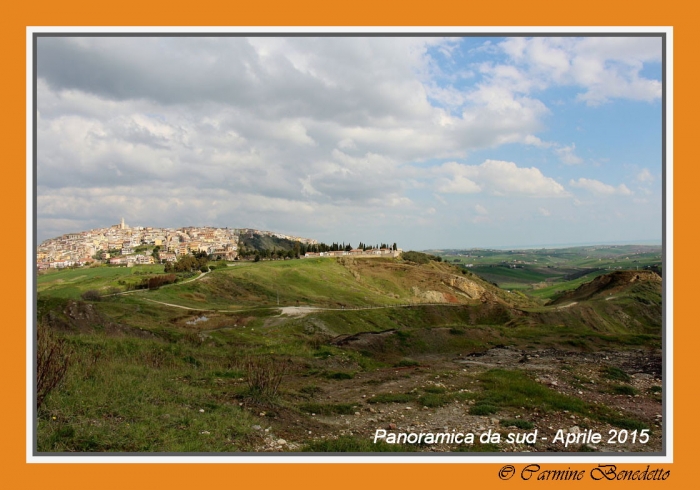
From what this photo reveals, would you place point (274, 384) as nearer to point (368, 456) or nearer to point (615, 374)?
point (368, 456)

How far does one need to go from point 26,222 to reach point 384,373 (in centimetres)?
1494

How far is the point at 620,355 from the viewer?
88.0 ft

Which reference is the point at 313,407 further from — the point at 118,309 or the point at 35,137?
the point at 118,309

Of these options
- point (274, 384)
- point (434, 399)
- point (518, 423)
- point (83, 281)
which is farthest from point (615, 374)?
point (83, 281)

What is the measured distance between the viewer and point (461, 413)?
1184 cm

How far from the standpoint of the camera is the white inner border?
7.30 meters

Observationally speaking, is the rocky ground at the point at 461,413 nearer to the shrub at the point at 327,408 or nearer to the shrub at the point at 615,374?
the shrub at the point at 615,374

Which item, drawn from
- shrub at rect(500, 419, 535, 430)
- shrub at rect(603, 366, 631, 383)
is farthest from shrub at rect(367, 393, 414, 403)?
shrub at rect(603, 366, 631, 383)

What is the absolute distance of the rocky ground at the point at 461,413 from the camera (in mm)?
9266

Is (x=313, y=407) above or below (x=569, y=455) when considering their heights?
below

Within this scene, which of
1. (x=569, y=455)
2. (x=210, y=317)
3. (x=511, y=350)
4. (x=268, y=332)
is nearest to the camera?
(x=569, y=455)

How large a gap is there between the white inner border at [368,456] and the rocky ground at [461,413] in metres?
1.24

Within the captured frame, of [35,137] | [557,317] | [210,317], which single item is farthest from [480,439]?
[557,317]

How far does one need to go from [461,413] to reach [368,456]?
558 cm
